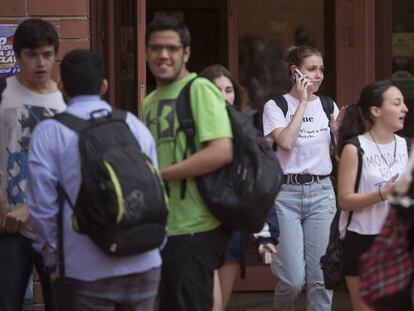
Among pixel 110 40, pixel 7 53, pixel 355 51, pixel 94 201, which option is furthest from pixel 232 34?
pixel 94 201

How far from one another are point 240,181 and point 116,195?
2.78 feet

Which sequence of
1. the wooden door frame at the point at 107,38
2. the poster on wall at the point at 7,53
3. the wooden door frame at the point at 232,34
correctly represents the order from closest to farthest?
1. the poster on wall at the point at 7,53
2. the wooden door frame at the point at 107,38
3. the wooden door frame at the point at 232,34

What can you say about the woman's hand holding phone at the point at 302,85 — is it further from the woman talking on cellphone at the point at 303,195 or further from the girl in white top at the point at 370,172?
the girl in white top at the point at 370,172

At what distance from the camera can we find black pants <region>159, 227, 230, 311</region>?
4938mm

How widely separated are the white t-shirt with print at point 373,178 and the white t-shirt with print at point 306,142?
97 cm

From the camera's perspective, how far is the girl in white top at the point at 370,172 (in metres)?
5.63

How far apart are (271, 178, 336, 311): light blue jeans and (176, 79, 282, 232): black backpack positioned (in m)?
1.61

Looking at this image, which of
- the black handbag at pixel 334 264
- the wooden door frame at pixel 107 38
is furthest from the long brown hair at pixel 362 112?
the wooden door frame at pixel 107 38

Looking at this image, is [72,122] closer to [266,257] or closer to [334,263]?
[266,257]

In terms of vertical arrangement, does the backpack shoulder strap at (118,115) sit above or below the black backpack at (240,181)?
above

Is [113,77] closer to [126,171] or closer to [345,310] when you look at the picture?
[345,310]

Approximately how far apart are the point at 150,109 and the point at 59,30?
1.87m

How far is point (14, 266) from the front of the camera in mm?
5277

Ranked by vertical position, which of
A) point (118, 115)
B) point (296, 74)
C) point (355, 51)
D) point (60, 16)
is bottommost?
point (118, 115)
